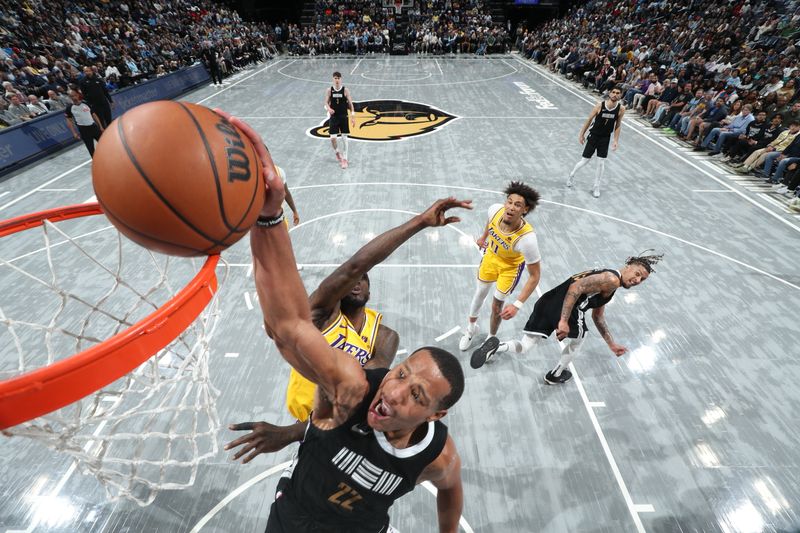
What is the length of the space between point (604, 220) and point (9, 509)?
23.6 feet

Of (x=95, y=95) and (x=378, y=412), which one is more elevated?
(x=378, y=412)

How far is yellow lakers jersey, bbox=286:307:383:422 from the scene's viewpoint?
2.38 m

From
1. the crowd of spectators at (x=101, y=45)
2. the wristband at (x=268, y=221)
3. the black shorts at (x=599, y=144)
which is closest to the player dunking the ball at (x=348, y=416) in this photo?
the wristband at (x=268, y=221)

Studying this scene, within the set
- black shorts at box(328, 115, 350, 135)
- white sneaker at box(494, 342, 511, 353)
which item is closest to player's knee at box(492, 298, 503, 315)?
white sneaker at box(494, 342, 511, 353)

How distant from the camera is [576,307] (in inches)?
133

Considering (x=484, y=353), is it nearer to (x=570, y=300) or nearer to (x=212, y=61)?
(x=570, y=300)

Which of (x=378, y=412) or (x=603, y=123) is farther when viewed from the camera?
(x=603, y=123)

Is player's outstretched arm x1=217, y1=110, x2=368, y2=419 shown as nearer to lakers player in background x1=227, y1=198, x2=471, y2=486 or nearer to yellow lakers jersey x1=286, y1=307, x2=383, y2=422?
lakers player in background x1=227, y1=198, x2=471, y2=486

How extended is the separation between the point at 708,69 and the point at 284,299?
53.0ft

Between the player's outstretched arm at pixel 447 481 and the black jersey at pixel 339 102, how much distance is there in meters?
7.24

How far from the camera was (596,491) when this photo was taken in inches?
118

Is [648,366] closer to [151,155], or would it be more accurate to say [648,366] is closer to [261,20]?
[151,155]

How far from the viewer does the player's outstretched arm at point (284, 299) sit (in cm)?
129

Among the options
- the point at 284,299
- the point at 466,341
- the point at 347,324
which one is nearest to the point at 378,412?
the point at 284,299
